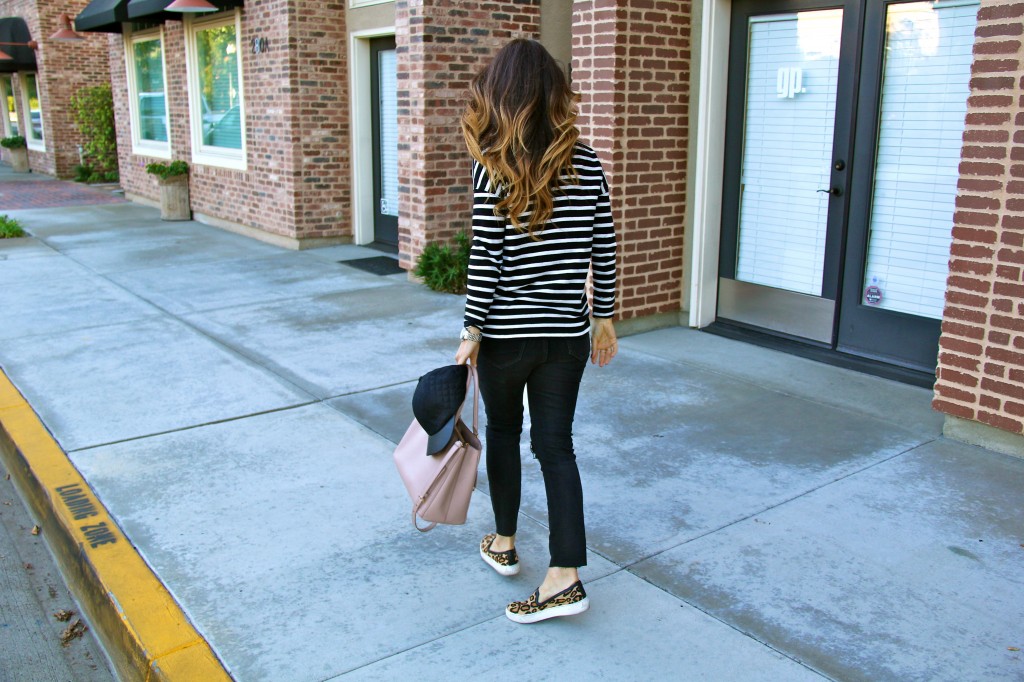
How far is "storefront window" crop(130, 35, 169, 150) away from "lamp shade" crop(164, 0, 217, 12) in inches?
114

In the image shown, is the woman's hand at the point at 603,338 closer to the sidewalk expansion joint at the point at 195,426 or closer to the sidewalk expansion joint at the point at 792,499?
the sidewalk expansion joint at the point at 792,499

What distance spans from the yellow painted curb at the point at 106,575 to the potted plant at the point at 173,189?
8.69 m

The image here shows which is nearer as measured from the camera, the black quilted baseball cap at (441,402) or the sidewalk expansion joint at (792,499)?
the black quilted baseball cap at (441,402)

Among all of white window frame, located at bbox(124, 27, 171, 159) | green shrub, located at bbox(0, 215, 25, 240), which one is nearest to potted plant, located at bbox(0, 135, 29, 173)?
white window frame, located at bbox(124, 27, 171, 159)

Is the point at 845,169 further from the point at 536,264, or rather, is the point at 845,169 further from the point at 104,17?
the point at 104,17

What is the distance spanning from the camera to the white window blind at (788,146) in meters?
5.99

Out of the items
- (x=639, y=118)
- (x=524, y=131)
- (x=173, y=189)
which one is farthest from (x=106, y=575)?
(x=173, y=189)

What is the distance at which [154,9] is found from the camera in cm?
1188

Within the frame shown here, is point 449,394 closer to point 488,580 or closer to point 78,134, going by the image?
point 488,580

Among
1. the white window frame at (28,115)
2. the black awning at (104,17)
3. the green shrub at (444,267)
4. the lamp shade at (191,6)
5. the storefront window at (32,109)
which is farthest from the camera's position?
the storefront window at (32,109)

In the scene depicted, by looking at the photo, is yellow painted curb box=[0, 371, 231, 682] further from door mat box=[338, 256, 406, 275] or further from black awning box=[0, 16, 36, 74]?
black awning box=[0, 16, 36, 74]

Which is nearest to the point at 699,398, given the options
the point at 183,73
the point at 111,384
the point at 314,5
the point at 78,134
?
the point at 111,384

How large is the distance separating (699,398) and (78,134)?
19.1m

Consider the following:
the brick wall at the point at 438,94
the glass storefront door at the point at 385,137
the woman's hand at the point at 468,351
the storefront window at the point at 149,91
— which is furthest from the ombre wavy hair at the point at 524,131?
the storefront window at the point at 149,91
